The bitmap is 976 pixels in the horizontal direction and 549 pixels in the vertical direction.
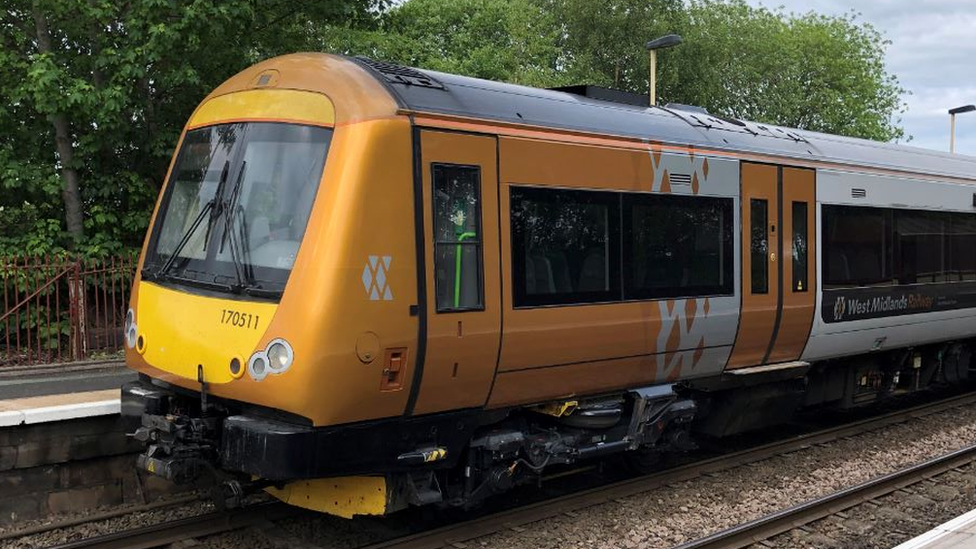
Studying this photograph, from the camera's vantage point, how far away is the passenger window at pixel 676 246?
22.6ft

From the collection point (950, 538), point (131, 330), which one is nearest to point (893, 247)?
point (950, 538)

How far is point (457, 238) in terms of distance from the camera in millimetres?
5652

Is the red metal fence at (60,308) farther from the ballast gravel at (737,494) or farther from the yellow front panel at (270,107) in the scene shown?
the ballast gravel at (737,494)

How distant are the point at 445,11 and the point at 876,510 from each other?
33444 millimetres

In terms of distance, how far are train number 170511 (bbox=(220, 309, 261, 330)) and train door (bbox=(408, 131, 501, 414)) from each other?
1049mm

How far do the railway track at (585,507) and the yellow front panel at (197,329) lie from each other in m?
1.27

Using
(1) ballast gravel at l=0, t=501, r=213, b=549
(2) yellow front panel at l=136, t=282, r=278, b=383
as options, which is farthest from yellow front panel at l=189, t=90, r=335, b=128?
(1) ballast gravel at l=0, t=501, r=213, b=549

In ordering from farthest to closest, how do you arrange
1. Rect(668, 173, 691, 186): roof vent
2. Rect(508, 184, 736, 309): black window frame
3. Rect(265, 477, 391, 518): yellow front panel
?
Rect(668, 173, 691, 186): roof vent
Rect(508, 184, 736, 309): black window frame
Rect(265, 477, 391, 518): yellow front panel

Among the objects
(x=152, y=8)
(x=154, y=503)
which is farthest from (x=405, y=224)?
(x=152, y=8)

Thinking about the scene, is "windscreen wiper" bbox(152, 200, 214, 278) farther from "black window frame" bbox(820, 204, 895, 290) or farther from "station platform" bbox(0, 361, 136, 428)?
"black window frame" bbox(820, 204, 895, 290)

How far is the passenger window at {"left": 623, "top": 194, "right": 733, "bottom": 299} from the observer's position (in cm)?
689

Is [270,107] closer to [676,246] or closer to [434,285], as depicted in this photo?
[434,285]

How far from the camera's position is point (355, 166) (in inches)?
203

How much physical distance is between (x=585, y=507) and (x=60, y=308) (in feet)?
27.9
